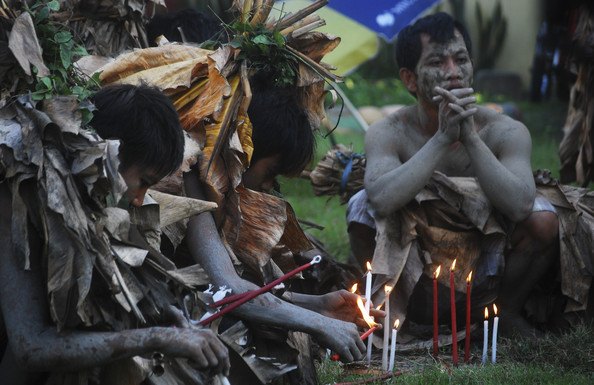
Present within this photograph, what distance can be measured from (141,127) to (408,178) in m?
1.83

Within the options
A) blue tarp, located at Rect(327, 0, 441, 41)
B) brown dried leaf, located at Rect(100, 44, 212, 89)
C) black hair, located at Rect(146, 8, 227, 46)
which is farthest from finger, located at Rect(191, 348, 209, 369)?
blue tarp, located at Rect(327, 0, 441, 41)

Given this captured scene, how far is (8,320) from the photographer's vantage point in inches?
87.3

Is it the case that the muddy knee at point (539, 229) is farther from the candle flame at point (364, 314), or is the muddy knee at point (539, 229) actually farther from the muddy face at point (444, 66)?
the candle flame at point (364, 314)

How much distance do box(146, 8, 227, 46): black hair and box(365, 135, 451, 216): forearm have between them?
1381 millimetres

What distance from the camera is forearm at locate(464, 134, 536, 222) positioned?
4.04 metres

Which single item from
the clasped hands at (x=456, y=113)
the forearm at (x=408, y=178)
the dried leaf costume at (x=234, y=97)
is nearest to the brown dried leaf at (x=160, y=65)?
the dried leaf costume at (x=234, y=97)

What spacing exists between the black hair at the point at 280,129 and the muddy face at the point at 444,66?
1053mm

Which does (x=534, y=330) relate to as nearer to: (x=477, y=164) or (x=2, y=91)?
(x=477, y=164)

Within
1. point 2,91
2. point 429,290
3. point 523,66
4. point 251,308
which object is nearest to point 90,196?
point 2,91

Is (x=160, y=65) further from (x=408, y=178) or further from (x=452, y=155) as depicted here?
(x=452, y=155)

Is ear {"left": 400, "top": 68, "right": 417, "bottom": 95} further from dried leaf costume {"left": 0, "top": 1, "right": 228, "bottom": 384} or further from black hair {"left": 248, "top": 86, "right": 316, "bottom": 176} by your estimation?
dried leaf costume {"left": 0, "top": 1, "right": 228, "bottom": 384}

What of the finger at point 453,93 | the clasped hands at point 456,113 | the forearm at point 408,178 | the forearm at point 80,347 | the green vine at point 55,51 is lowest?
the forearm at point 408,178

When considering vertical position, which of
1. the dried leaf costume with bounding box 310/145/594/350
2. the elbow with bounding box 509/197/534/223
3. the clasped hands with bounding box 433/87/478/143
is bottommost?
the dried leaf costume with bounding box 310/145/594/350

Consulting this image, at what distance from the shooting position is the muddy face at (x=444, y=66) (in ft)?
14.2
